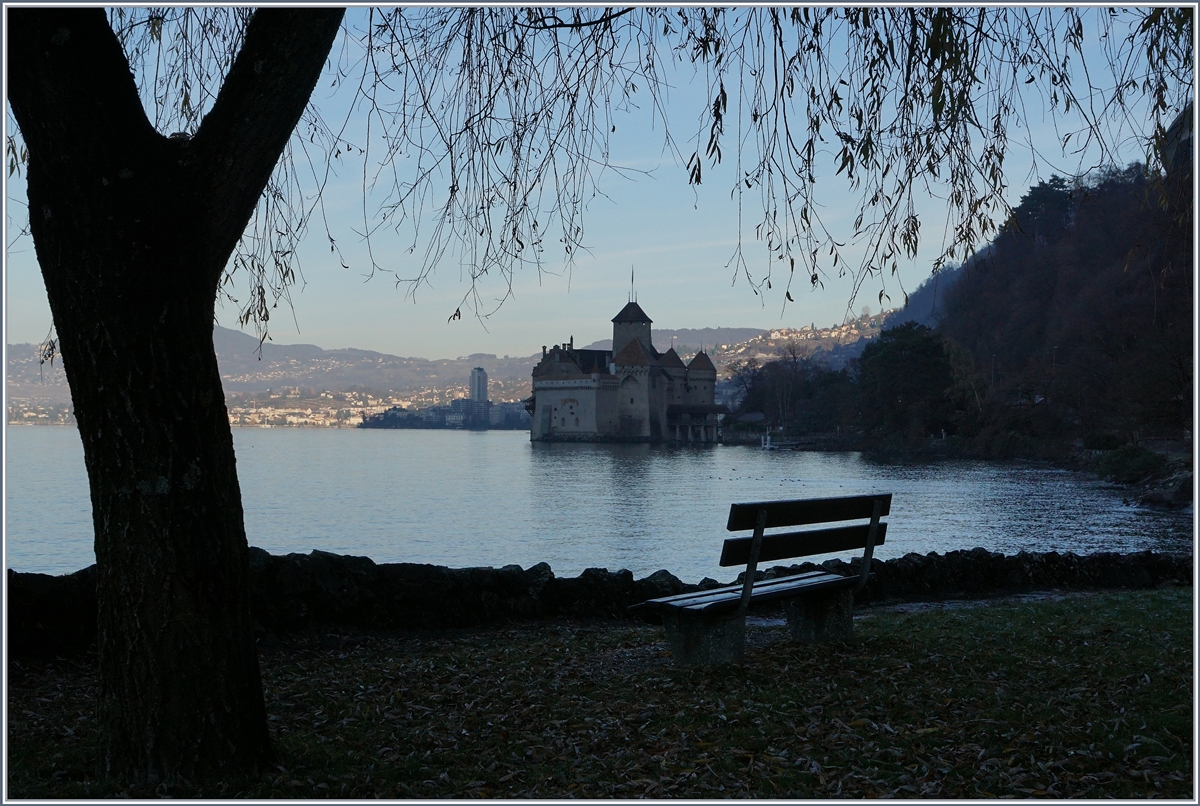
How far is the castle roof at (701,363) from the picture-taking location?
91.0 m

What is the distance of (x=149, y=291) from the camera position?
300 centimetres

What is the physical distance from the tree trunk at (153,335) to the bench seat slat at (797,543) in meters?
2.32

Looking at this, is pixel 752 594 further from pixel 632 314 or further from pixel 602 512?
pixel 632 314

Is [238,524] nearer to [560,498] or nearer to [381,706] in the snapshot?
[381,706]

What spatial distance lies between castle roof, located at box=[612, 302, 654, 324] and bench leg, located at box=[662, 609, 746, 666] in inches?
3362

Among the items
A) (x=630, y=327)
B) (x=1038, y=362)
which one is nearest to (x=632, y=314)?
(x=630, y=327)

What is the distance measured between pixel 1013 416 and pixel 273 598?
198 ft

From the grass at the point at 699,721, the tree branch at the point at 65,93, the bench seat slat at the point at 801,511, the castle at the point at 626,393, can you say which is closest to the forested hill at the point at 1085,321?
the bench seat slat at the point at 801,511

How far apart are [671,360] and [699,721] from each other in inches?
3438

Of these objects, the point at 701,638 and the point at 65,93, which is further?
the point at 701,638

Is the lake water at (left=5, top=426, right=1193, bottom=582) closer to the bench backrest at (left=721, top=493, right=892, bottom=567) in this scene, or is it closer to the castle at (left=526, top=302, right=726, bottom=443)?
the bench backrest at (left=721, top=493, right=892, bottom=567)

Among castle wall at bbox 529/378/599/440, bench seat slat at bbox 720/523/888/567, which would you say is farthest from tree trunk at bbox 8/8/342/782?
castle wall at bbox 529/378/599/440

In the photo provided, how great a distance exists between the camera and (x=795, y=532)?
16.2 feet

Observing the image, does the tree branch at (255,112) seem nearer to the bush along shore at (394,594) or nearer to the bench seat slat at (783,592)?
the bench seat slat at (783,592)
